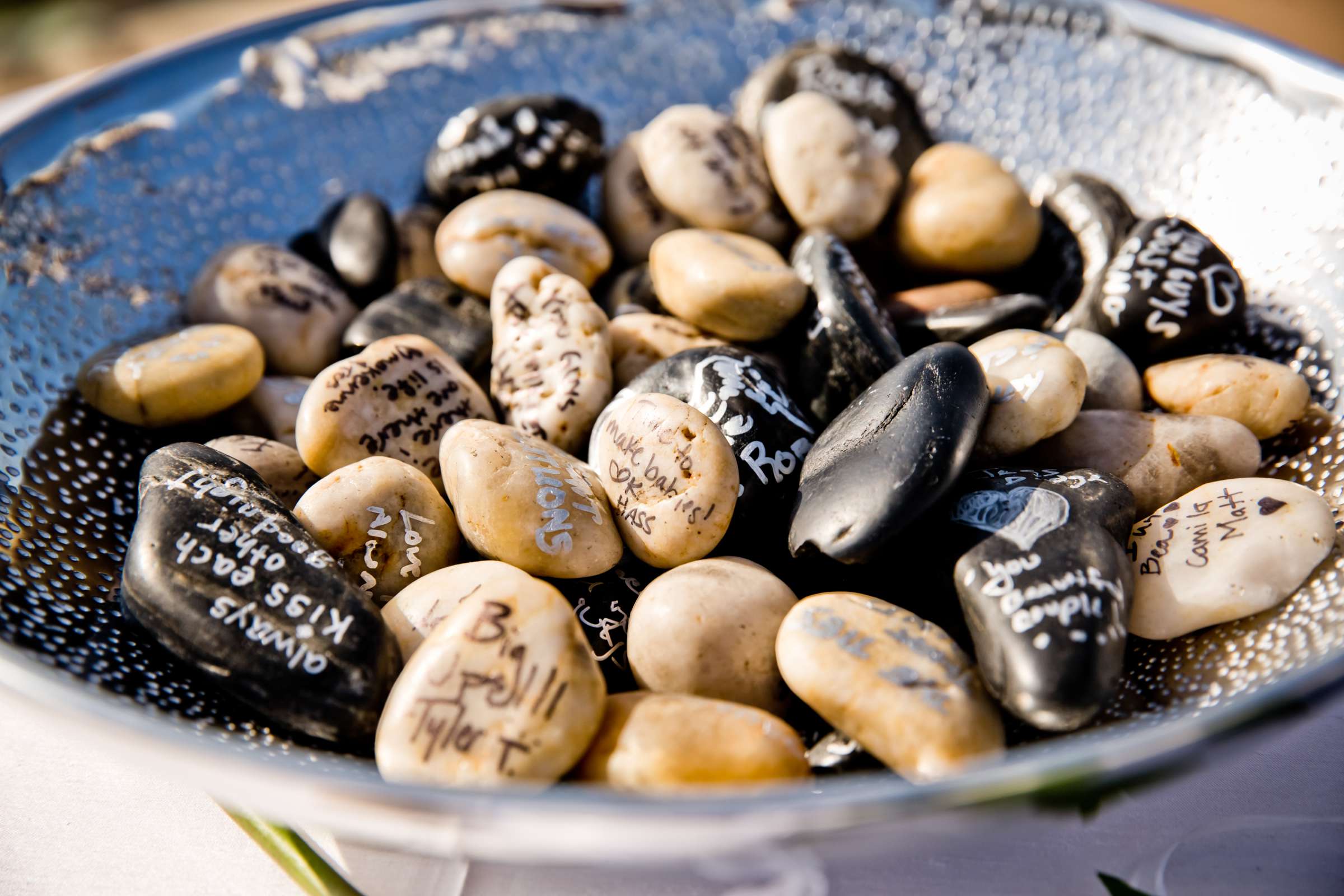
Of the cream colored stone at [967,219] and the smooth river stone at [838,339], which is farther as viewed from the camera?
the cream colored stone at [967,219]

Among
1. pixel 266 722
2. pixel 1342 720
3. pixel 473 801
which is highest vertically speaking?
pixel 473 801

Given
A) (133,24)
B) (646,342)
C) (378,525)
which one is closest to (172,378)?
(378,525)

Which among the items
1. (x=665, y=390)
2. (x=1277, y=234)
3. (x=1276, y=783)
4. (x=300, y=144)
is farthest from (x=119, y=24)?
(x=1276, y=783)

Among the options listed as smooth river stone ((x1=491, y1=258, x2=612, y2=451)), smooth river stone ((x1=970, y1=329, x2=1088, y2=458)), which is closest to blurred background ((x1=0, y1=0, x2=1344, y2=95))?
smooth river stone ((x1=491, y1=258, x2=612, y2=451))

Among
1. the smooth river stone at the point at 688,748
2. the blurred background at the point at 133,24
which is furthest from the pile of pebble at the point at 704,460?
the blurred background at the point at 133,24

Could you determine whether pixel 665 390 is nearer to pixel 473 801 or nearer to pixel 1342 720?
pixel 473 801

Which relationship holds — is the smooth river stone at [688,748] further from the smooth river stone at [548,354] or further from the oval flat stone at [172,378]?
the oval flat stone at [172,378]

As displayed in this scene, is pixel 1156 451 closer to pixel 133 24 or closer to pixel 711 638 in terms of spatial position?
pixel 711 638
